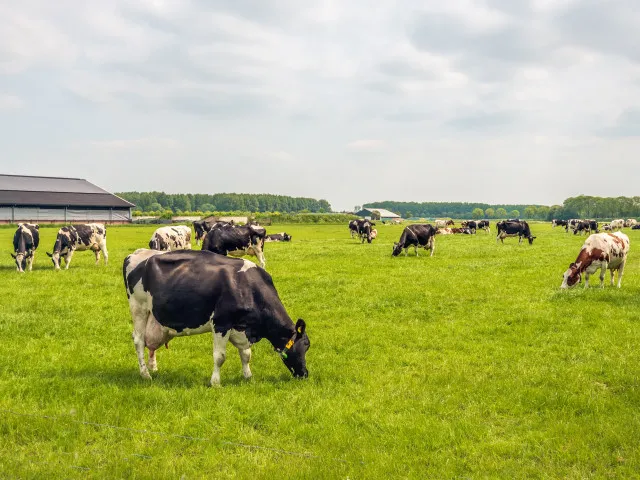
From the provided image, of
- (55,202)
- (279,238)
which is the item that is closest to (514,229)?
(279,238)

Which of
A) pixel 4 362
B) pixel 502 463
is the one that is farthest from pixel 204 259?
pixel 502 463

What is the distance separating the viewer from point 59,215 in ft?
293

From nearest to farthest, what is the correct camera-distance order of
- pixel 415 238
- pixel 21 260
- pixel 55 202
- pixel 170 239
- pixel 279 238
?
pixel 21 260, pixel 170 239, pixel 415 238, pixel 279 238, pixel 55 202

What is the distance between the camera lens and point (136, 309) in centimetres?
841

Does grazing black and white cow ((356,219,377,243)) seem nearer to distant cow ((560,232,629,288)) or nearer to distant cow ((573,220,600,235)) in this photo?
distant cow ((560,232,629,288))

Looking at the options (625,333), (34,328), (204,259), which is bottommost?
(34,328)

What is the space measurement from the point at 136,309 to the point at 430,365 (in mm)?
5671

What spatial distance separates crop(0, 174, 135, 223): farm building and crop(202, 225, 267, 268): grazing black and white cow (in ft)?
249

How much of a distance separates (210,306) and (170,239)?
63.4ft

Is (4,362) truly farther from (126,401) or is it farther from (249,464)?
(249,464)

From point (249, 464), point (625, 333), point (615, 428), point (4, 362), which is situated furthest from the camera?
point (625, 333)

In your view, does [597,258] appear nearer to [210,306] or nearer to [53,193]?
[210,306]

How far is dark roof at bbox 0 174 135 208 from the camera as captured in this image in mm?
88375

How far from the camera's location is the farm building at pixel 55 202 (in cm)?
8611
